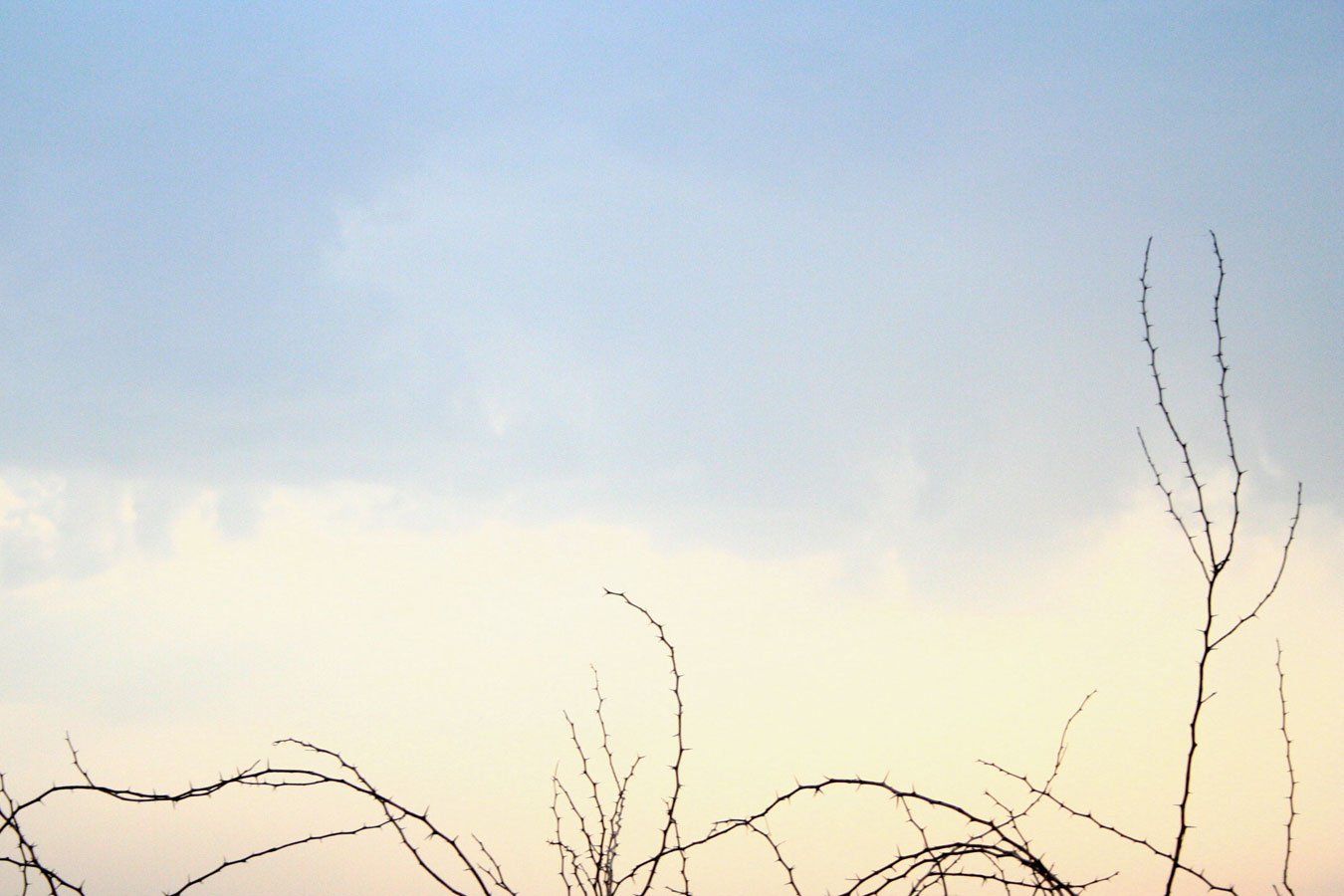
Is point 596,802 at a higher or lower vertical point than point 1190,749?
higher

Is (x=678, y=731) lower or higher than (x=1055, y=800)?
higher

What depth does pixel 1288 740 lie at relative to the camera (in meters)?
2.68

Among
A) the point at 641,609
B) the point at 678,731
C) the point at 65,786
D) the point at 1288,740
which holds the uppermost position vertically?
the point at 641,609

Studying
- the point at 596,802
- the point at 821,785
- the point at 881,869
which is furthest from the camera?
the point at 596,802

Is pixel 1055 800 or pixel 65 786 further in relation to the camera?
pixel 1055 800

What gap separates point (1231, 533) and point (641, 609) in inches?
60.3

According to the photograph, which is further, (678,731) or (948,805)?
(678,731)

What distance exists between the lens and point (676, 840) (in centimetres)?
296

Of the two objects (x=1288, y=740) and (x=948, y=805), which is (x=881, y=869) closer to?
(x=948, y=805)

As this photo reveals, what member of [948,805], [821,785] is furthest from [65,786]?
[948,805]

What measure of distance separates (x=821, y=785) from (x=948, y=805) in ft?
1.02

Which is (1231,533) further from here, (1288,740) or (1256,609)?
(1288,740)

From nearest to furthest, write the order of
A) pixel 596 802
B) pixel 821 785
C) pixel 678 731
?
pixel 821 785 < pixel 678 731 < pixel 596 802

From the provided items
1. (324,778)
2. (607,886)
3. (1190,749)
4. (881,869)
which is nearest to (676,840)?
(607,886)
